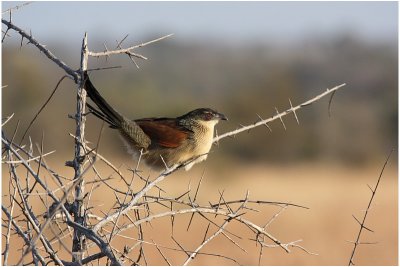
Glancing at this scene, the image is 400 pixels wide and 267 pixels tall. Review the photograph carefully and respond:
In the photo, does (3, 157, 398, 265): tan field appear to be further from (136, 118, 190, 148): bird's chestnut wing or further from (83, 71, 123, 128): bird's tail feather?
(136, 118, 190, 148): bird's chestnut wing

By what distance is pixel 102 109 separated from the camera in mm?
4504

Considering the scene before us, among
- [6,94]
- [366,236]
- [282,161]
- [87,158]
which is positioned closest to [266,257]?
[366,236]

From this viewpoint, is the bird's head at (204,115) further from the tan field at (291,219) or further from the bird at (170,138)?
the tan field at (291,219)

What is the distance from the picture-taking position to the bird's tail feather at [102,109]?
3756 mm

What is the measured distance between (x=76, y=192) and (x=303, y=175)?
109 feet

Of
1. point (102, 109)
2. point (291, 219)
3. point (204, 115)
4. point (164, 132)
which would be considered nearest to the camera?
point (102, 109)

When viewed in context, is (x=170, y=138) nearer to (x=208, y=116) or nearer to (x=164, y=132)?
(x=164, y=132)

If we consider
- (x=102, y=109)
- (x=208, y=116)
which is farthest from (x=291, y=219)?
(x=102, y=109)

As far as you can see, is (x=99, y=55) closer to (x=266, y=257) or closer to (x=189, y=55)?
(x=266, y=257)

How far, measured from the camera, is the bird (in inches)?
212

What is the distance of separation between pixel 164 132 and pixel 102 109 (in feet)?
4.08

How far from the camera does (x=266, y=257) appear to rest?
497 inches

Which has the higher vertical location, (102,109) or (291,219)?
(102,109)

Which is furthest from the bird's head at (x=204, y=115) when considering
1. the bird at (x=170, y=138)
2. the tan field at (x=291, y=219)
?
the tan field at (x=291, y=219)
